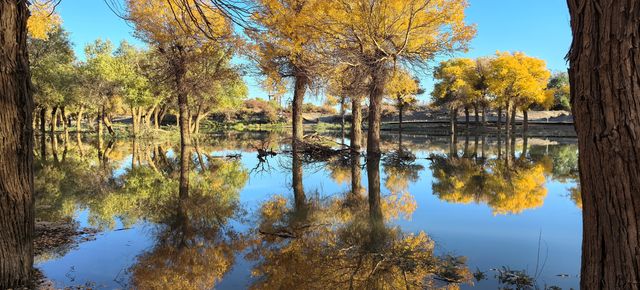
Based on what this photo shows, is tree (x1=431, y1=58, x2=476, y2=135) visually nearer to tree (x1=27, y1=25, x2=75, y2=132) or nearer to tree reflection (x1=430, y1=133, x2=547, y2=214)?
tree reflection (x1=430, y1=133, x2=547, y2=214)

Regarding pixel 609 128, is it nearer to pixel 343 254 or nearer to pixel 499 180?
pixel 343 254

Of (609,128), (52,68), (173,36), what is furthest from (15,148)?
(52,68)

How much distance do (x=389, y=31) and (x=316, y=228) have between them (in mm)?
9006

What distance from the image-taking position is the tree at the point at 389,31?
1312 centimetres

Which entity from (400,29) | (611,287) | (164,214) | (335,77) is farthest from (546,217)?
(335,77)

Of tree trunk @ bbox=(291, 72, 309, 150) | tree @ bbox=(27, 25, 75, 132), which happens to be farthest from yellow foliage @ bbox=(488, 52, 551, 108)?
tree @ bbox=(27, 25, 75, 132)

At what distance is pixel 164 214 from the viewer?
7.80 m

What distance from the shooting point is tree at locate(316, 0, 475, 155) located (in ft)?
43.0

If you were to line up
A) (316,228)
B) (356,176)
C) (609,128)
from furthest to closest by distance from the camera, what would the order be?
(356,176) → (316,228) → (609,128)

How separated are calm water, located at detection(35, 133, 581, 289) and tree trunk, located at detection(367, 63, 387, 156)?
3.68 meters

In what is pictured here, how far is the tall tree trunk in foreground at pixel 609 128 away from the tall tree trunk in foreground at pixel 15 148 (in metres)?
4.39

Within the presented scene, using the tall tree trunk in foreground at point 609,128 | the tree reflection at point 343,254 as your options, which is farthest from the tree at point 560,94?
the tall tree trunk in foreground at point 609,128

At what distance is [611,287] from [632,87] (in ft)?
3.33

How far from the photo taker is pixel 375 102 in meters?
16.6
